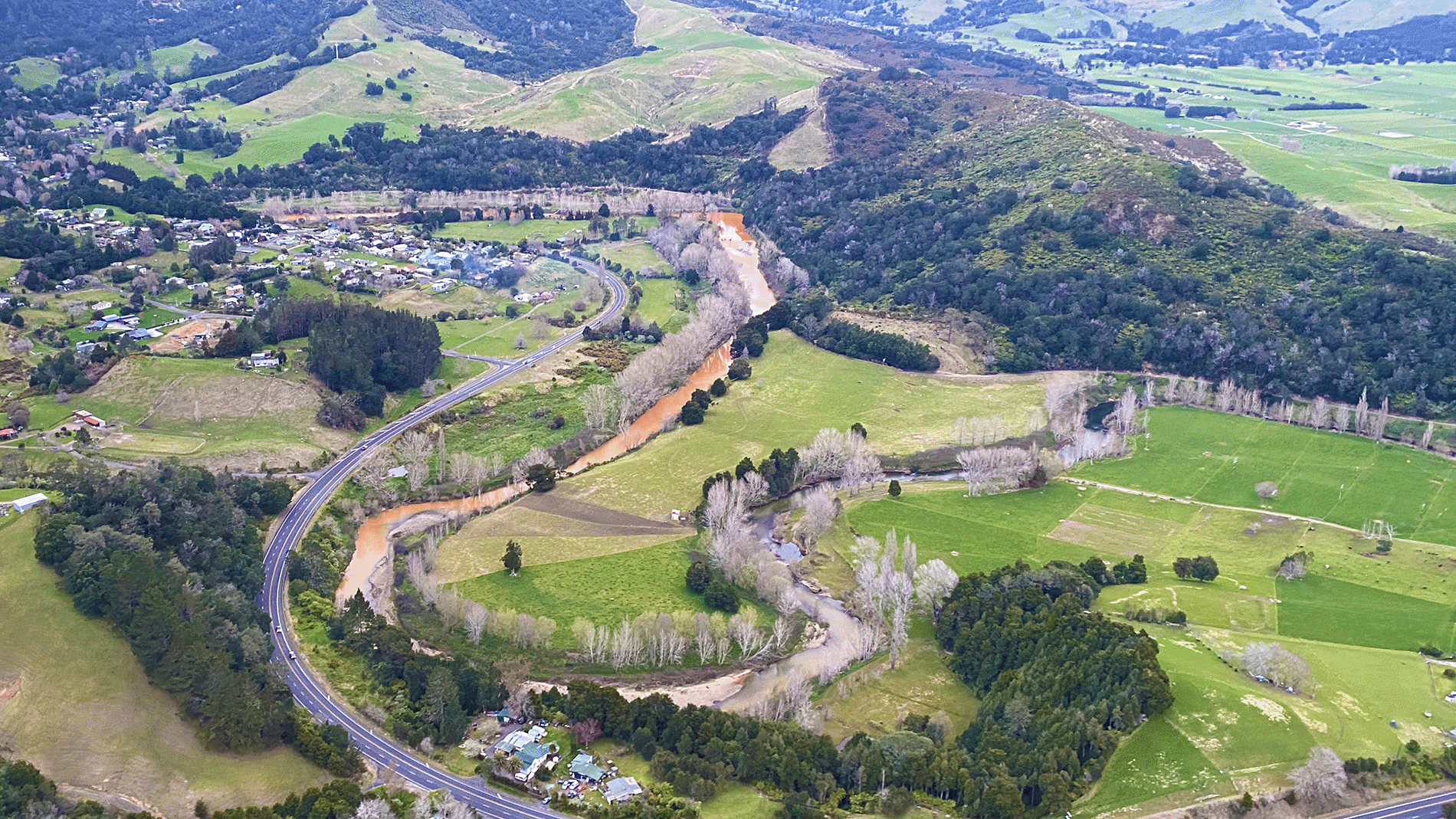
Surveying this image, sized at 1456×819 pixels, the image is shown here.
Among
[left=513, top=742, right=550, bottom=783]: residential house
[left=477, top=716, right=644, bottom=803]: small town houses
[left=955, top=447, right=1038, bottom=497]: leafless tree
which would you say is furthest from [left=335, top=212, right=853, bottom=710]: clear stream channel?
[left=955, top=447, right=1038, bottom=497]: leafless tree

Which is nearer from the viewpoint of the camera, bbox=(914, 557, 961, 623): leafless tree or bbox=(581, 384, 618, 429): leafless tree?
bbox=(914, 557, 961, 623): leafless tree

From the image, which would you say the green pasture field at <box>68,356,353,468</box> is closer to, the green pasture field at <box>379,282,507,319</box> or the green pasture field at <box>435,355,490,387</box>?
the green pasture field at <box>435,355,490,387</box>

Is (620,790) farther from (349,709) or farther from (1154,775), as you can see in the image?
(1154,775)

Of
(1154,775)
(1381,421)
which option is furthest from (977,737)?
(1381,421)

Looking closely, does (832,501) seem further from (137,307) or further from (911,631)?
(137,307)

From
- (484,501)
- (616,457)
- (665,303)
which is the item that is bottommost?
(484,501)

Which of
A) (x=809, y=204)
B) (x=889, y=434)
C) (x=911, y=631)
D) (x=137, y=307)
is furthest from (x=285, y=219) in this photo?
(x=911, y=631)
